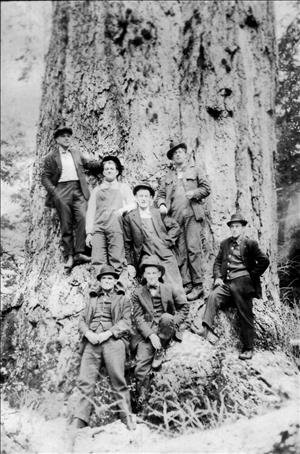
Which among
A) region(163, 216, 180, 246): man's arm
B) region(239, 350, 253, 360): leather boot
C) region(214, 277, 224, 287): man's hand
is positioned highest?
region(163, 216, 180, 246): man's arm

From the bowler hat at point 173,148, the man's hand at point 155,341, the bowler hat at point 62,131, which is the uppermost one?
the bowler hat at point 62,131

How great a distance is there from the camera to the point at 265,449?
452 cm

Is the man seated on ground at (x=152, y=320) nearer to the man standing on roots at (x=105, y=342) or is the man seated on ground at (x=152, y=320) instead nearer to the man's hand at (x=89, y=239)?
the man standing on roots at (x=105, y=342)

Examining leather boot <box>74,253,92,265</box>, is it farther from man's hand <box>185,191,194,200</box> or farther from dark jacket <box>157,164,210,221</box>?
man's hand <box>185,191,194,200</box>

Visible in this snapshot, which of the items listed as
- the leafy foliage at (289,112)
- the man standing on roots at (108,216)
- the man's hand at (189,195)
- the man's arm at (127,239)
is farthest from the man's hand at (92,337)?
the leafy foliage at (289,112)

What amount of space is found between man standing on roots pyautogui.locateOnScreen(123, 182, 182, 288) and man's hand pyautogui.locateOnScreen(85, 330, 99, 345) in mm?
1161

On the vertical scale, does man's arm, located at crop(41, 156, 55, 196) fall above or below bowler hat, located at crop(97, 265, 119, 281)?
above

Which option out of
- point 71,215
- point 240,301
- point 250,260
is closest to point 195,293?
point 240,301

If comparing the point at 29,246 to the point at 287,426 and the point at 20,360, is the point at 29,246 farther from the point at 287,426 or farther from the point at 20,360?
the point at 287,426

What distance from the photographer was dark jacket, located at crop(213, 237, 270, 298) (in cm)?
636

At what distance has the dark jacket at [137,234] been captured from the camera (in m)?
6.65

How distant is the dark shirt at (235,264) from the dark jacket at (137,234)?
0.82 meters

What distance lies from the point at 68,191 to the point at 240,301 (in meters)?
2.80

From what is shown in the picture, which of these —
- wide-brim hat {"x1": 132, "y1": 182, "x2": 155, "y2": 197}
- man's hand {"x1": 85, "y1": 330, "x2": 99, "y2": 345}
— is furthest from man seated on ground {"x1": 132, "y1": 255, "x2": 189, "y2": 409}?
wide-brim hat {"x1": 132, "y1": 182, "x2": 155, "y2": 197}
